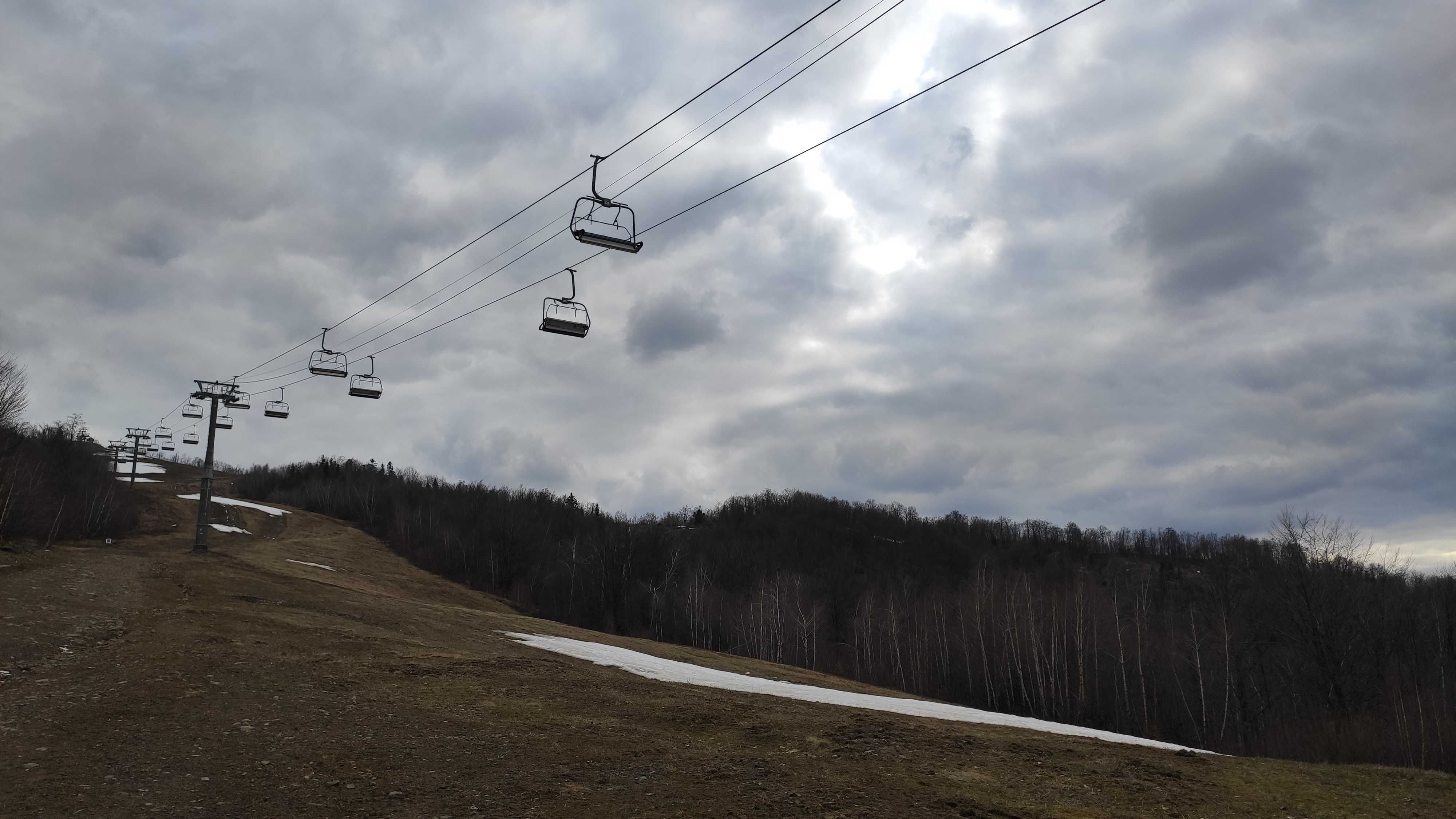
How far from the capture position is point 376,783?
12.2 meters

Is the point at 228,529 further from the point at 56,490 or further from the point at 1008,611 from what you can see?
the point at 1008,611

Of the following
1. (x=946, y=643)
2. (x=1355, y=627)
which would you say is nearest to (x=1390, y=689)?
(x=1355, y=627)

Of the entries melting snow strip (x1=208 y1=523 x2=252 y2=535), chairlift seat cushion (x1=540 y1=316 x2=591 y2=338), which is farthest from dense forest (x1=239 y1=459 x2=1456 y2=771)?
chairlift seat cushion (x1=540 y1=316 x2=591 y2=338)

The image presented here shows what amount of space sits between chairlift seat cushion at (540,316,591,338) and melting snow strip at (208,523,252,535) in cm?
6594

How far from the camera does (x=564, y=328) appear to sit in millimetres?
17203

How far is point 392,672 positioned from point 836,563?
111156 mm

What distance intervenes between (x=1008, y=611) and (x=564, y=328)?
71.8 meters

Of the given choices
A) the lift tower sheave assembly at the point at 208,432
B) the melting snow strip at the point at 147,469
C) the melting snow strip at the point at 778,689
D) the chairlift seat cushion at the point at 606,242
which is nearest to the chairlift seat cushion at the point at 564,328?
the chairlift seat cushion at the point at 606,242

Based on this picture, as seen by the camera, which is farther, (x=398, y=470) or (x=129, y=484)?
(x=398, y=470)

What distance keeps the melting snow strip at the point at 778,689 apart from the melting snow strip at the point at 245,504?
69545 mm

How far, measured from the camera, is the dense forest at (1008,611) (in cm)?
5650

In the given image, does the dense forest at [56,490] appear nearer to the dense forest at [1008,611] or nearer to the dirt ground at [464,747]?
the dirt ground at [464,747]

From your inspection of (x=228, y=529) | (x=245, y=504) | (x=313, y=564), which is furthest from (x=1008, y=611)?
(x=245, y=504)

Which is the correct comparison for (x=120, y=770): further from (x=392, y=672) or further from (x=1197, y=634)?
(x=1197, y=634)
